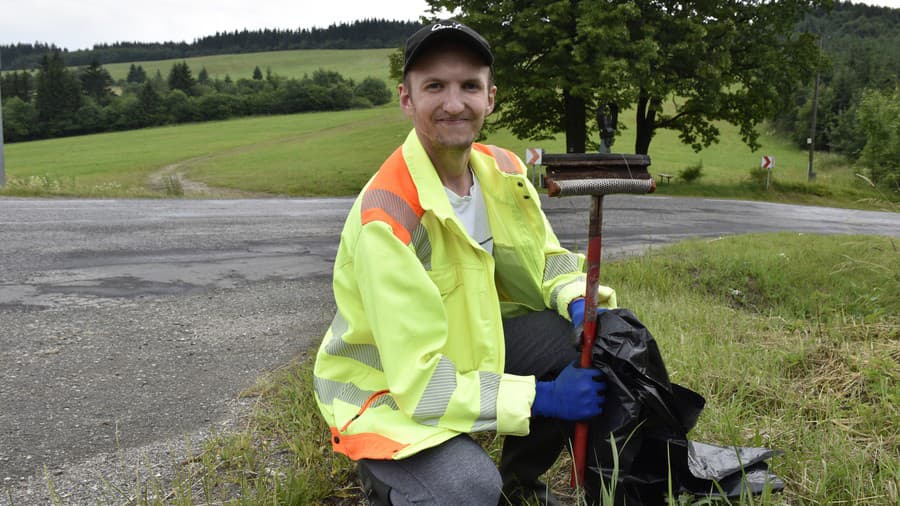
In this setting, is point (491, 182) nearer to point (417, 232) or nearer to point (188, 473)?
point (417, 232)

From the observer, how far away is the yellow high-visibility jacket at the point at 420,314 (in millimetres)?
1764

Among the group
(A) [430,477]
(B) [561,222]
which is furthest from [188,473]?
(B) [561,222]

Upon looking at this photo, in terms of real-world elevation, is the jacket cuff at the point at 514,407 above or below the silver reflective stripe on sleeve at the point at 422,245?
below

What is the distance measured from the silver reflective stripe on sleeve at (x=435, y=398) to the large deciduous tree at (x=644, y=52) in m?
16.6

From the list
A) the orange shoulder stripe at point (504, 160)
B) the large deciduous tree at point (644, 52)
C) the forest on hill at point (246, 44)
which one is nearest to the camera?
the orange shoulder stripe at point (504, 160)

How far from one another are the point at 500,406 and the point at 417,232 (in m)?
0.56

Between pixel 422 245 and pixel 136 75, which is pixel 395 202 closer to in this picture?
pixel 422 245

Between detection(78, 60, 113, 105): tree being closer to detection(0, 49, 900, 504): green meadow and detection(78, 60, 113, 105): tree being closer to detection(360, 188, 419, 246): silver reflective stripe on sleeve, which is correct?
detection(0, 49, 900, 504): green meadow

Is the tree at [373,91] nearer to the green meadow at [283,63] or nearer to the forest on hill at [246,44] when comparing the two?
the green meadow at [283,63]

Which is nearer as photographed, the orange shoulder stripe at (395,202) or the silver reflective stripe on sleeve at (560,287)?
the orange shoulder stripe at (395,202)

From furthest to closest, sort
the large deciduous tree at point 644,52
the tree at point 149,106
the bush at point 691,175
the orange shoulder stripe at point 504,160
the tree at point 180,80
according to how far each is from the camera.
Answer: the tree at point 180,80 → the tree at point 149,106 → the bush at point 691,175 → the large deciduous tree at point 644,52 → the orange shoulder stripe at point 504,160

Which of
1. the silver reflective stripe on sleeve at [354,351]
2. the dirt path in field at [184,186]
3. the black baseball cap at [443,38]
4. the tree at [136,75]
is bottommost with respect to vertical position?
the dirt path in field at [184,186]

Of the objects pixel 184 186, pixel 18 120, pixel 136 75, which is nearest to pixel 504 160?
pixel 184 186

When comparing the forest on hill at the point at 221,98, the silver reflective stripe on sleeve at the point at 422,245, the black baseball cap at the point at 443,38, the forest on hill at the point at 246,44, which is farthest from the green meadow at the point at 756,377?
the forest on hill at the point at 246,44
